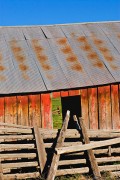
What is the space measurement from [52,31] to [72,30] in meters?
0.83

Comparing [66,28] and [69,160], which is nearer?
[69,160]

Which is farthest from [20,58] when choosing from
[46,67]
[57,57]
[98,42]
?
[98,42]

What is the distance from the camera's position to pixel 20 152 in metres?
9.30

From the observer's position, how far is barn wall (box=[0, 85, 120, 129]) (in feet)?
34.6

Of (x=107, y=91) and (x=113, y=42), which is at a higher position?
(x=113, y=42)

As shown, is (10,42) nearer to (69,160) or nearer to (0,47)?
(0,47)

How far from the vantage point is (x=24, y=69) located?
11320 mm

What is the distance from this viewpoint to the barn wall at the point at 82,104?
34.6 ft

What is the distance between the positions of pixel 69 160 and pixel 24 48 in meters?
4.99

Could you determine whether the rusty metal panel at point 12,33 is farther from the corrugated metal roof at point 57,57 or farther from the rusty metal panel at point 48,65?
the rusty metal panel at point 48,65

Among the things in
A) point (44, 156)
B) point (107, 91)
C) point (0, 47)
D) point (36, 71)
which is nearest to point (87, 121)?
point (107, 91)

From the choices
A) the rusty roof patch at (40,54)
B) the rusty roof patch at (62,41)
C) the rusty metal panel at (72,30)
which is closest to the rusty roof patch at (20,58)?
the rusty roof patch at (40,54)

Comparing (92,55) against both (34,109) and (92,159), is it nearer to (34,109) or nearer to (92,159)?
(34,109)

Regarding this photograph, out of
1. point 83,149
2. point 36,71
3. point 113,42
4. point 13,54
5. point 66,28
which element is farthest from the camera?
point 66,28
